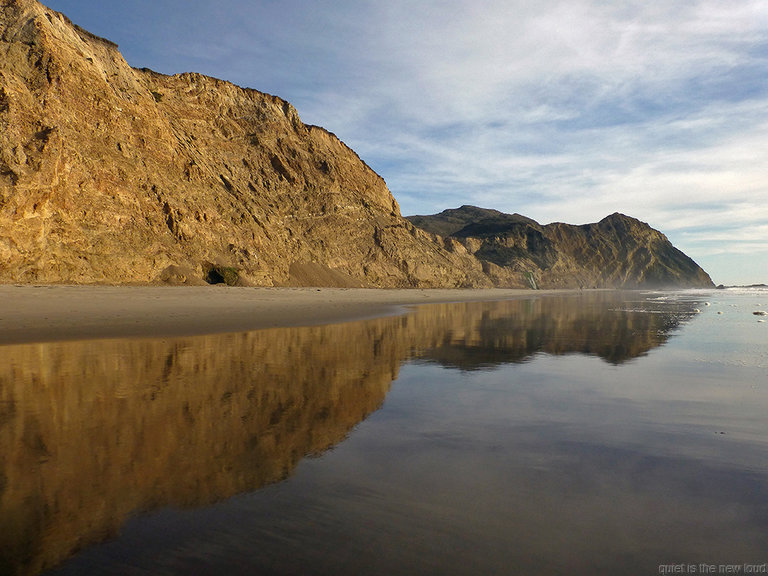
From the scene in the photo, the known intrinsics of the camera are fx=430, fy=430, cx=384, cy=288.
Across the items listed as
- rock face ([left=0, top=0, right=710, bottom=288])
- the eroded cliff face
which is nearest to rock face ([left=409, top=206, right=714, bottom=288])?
rock face ([left=0, top=0, right=710, bottom=288])

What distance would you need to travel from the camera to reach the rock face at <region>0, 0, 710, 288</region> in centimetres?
2862

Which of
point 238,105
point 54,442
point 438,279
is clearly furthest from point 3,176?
point 438,279

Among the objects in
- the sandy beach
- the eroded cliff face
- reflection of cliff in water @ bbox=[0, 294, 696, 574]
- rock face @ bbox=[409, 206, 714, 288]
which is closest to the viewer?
reflection of cliff in water @ bbox=[0, 294, 696, 574]

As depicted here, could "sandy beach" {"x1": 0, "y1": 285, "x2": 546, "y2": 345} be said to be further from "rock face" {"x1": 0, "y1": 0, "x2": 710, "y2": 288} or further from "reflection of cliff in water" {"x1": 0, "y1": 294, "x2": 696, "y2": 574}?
"rock face" {"x1": 0, "y1": 0, "x2": 710, "y2": 288}

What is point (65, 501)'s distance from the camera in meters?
3.30

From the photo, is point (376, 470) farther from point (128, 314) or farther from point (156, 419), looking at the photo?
point (128, 314)

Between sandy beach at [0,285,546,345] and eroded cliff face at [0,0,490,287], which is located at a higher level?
eroded cliff face at [0,0,490,287]

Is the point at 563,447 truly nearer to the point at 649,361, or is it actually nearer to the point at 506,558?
the point at 506,558

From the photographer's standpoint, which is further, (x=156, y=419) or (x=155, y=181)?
(x=155, y=181)

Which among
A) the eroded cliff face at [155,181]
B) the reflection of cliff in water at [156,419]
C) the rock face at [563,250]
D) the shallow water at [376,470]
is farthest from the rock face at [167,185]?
the rock face at [563,250]

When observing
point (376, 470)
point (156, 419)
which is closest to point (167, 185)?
point (156, 419)

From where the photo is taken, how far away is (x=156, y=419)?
5297 millimetres

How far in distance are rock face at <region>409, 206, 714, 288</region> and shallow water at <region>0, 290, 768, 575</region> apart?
101 meters

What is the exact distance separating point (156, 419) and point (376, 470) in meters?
3.03
